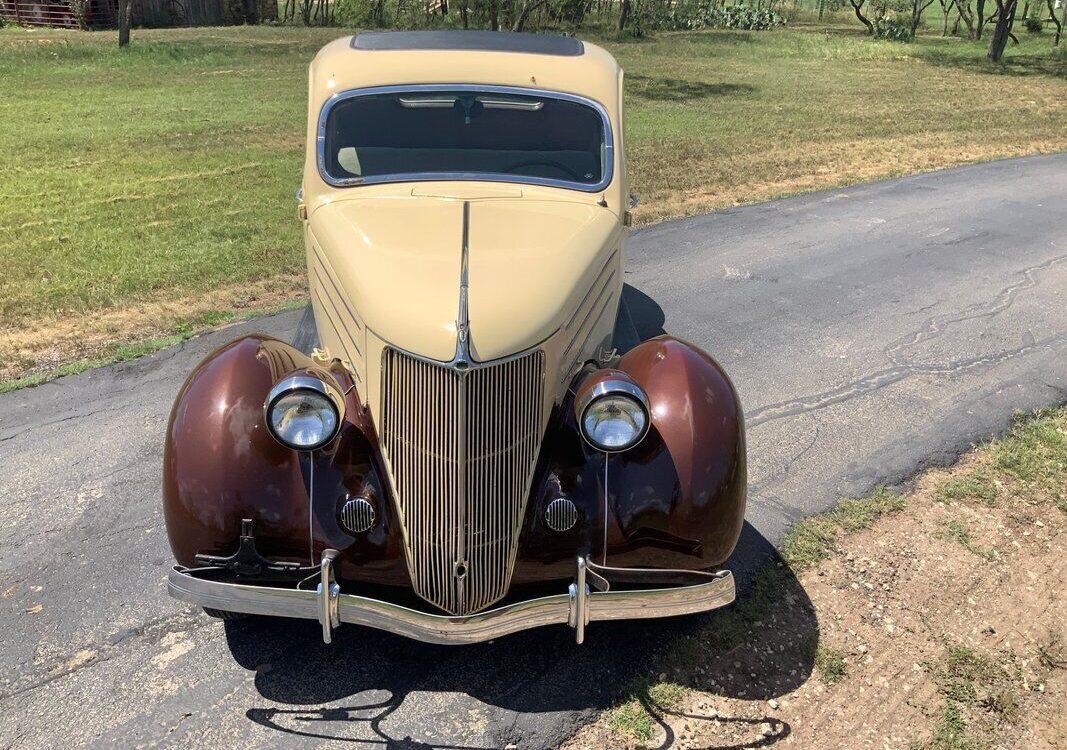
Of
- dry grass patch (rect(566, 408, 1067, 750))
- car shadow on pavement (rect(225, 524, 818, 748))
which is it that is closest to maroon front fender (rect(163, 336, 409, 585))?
car shadow on pavement (rect(225, 524, 818, 748))

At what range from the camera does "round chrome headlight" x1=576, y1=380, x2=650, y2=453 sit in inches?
125

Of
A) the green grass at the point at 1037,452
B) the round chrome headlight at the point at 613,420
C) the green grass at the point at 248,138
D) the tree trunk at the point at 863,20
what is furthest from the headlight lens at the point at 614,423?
the tree trunk at the point at 863,20

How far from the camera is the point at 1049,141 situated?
51.0 feet

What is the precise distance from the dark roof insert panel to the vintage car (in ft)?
5.59

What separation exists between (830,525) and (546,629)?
1787mm

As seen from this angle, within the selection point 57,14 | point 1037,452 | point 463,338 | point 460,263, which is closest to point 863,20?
point 57,14

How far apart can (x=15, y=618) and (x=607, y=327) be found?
122 inches

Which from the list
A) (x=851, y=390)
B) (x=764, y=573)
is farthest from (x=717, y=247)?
(x=764, y=573)

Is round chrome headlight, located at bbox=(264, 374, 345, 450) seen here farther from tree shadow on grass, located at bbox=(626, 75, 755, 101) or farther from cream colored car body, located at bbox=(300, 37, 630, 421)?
tree shadow on grass, located at bbox=(626, 75, 755, 101)

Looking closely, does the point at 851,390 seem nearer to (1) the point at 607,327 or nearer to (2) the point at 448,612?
(1) the point at 607,327

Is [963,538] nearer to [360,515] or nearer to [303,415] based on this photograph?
[360,515]

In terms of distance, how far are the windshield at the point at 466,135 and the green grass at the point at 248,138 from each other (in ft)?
11.4

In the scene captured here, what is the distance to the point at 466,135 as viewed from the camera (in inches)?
180

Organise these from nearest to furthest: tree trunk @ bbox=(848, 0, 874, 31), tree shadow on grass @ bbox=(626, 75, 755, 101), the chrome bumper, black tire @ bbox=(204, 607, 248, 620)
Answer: the chrome bumper, black tire @ bbox=(204, 607, 248, 620), tree shadow on grass @ bbox=(626, 75, 755, 101), tree trunk @ bbox=(848, 0, 874, 31)
